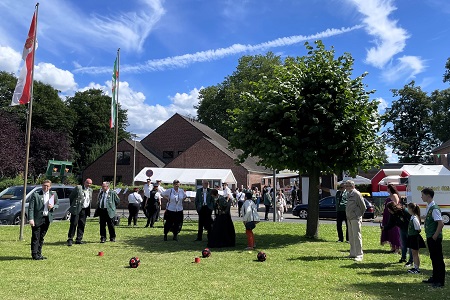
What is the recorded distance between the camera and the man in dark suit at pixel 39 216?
410 inches

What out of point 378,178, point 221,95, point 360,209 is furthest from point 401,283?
point 221,95

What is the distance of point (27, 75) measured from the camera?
573 inches

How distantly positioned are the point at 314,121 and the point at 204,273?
656cm

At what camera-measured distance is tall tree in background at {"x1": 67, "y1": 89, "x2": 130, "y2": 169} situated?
67250 millimetres

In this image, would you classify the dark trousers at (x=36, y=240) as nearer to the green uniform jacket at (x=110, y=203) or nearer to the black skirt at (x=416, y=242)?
the green uniform jacket at (x=110, y=203)

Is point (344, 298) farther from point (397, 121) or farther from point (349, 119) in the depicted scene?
point (397, 121)

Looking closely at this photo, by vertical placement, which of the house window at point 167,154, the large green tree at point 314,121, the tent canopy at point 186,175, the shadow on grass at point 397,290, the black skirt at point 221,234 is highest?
the house window at point 167,154

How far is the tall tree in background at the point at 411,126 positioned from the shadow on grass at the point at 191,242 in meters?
62.7

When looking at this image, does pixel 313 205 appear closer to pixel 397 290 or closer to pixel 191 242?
pixel 191 242

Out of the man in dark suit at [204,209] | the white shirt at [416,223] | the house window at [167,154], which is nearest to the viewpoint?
the white shirt at [416,223]

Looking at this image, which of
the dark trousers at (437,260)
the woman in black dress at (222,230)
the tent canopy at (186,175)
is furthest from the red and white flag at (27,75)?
the tent canopy at (186,175)

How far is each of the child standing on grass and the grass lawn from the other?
0.27 meters

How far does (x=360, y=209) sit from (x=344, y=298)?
431 centimetres

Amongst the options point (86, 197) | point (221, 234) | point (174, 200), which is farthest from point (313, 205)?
point (86, 197)
